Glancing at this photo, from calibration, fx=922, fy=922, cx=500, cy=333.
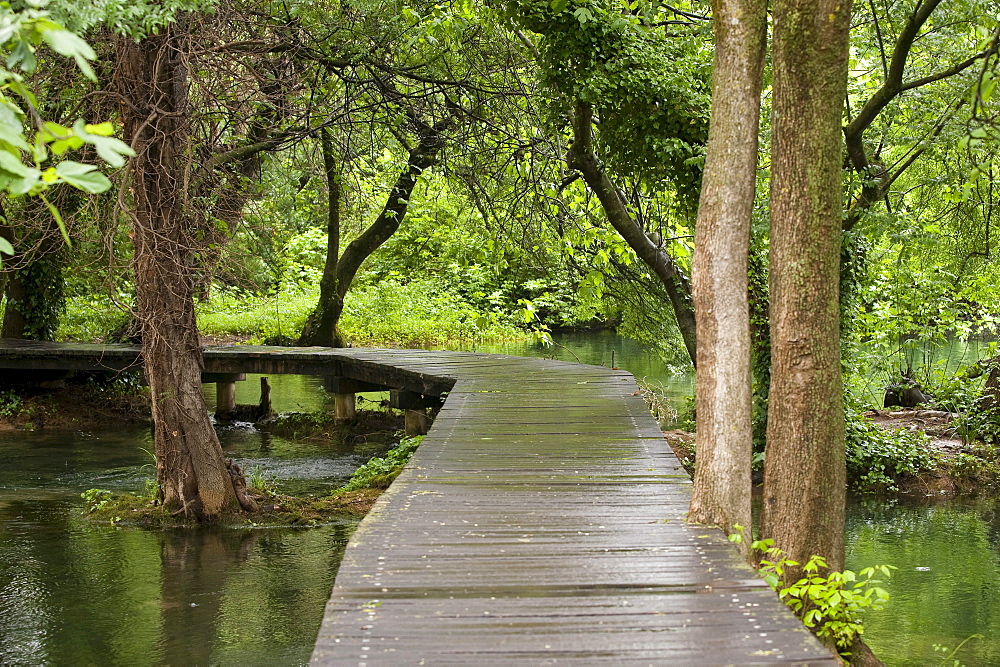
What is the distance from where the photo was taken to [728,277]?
4781mm

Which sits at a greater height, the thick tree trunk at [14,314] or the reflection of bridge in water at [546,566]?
the thick tree trunk at [14,314]

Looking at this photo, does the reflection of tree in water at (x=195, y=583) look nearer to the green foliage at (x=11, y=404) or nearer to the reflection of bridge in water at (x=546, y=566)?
the reflection of bridge in water at (x=546, y=566)

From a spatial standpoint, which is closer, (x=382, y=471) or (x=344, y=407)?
(x=382, y=471)

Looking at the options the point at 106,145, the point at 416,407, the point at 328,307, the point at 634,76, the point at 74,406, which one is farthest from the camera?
the point at 328,307

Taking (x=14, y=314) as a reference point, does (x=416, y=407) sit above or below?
below

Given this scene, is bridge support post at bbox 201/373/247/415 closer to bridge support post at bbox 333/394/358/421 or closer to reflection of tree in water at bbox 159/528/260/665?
bridge support post at bbox 333/394/358/421

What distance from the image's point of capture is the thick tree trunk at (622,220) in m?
11.0

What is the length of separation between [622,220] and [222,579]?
6.69 meters

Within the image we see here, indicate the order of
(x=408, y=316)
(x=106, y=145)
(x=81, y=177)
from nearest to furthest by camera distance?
(x=106, y=145) → (x=81, y=177) → (x=408, y=316)

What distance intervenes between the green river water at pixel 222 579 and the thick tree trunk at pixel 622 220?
331 centimetres

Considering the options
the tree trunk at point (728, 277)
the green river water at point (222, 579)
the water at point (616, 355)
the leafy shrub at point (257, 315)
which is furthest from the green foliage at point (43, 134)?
the leafy shrub at point (257, 315)

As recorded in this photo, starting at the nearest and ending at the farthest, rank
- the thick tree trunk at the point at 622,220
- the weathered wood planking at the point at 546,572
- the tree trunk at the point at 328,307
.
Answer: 1. the weathered wood planking at the point at 546,572
2. the thick tree trunk at the point at 622,220
3. the tree trunk at the point at 328,307

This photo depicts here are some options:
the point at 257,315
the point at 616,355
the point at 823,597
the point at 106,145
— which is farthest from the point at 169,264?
the point at 616,355

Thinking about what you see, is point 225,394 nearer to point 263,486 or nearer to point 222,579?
point 263,486
